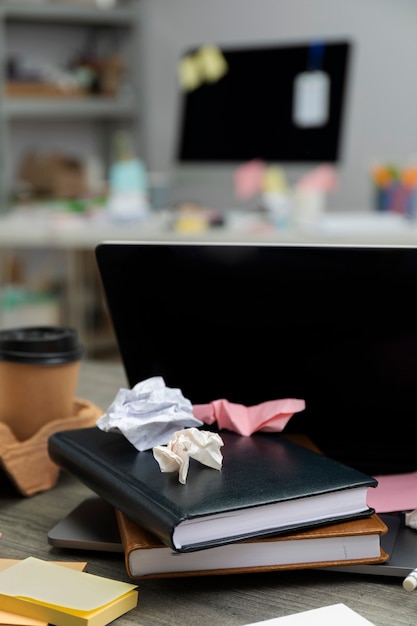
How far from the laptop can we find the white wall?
112 inches

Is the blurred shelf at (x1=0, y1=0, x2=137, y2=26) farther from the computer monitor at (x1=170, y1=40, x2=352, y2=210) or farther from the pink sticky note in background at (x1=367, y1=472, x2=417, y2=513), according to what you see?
the pink sticky note in background at (x1=367, y1=472, x2=417, y2=513)

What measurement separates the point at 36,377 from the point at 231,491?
29 centimetres

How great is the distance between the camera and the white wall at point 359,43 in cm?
365

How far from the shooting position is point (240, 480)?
1.95 feet

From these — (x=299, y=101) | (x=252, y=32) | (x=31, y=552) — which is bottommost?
(x=31, y=552)

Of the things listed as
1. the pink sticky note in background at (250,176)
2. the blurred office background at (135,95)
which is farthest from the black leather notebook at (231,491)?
the pink sticky note in background at (250,176)

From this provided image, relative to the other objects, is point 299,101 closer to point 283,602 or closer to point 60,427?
point 60,427

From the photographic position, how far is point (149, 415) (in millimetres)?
670

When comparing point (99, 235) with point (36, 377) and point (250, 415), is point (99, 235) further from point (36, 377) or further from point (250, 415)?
point (250, 415)

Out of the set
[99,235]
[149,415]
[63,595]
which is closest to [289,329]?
[149,415]

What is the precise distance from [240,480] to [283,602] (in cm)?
8

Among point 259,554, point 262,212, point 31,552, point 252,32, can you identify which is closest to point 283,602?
point 259,554

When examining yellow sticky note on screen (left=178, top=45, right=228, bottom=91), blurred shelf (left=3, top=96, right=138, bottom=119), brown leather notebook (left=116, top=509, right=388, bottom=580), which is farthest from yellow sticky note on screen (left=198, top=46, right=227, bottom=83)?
brown leather notebook (left=116, top=509, right=388, bottom=580)

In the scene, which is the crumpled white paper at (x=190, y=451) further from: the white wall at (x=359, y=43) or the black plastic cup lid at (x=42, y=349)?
the white wall at (x=359, y=43)
